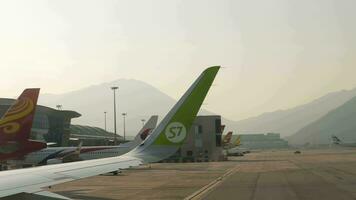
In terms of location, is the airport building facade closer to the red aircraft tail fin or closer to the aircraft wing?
the red aircraft tail fin

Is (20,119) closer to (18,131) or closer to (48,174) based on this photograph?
(18,131)

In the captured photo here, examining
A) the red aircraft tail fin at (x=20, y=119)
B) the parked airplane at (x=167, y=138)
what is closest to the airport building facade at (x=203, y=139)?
the red aircraft tail fin at (x=20, y=119)

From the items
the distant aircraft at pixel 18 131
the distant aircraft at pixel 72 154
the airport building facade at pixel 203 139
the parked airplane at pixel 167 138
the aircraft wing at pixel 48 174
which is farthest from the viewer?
the airport building facade at pixel 203 139

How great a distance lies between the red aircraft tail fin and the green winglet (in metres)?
14.6

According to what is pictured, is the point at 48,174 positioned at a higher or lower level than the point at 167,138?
lower

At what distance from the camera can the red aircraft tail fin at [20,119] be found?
2683 cm

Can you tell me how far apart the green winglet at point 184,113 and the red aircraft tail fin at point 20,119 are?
48.0ft

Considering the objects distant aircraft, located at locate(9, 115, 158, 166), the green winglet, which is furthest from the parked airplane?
distant aircraft, located at locate(9, 115, 158, 166)

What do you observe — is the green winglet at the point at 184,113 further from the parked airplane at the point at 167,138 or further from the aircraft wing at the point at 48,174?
the aircraft wing at the point at 48,174

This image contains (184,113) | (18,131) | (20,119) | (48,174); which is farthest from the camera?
(20,119)

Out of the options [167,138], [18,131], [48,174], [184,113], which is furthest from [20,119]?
[48,174]

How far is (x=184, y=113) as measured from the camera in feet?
48.0

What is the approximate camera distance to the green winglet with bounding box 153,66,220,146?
47.4ft

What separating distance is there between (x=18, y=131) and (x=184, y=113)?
50.2 ft
